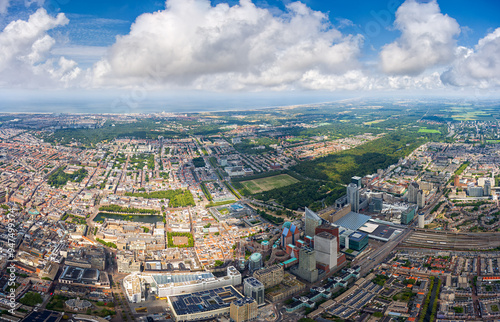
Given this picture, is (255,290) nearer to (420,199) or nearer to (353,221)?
(353,221)

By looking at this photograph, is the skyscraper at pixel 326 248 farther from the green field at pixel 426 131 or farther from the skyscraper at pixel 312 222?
the green field at pixel 426 131

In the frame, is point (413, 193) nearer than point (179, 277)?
No

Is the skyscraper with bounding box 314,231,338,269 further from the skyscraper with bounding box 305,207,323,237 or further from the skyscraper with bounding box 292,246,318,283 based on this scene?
the skyscraper with bounding box 305,207,323,237

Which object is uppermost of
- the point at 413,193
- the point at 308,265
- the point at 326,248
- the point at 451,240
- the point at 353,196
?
the point at 353,196

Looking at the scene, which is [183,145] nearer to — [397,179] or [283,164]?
[283,164]

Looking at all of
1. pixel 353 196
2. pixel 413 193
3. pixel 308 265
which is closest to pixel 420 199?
pixel 413 193

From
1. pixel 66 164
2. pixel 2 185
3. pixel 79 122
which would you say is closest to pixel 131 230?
pixel 2 185

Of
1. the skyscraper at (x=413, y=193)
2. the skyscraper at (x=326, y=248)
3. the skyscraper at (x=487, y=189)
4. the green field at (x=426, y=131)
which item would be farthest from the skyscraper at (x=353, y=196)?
the green field at (x=426, y=131)
